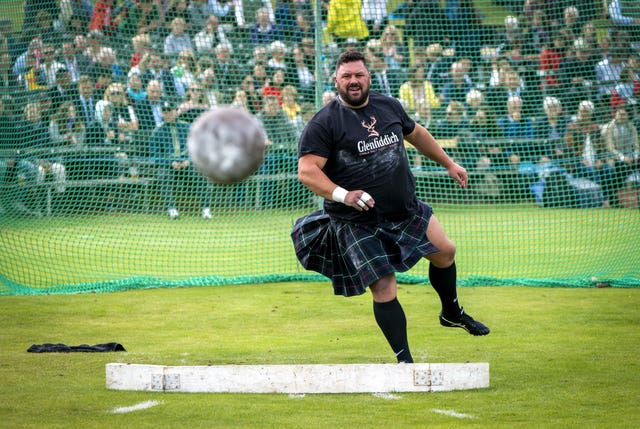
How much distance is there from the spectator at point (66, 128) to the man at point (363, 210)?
14.6 ft

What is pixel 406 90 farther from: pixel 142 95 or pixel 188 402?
pixel 188 402

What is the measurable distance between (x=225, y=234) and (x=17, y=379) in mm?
5478

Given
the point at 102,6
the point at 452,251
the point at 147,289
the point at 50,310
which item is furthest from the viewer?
the point at 102,6

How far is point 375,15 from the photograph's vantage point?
384 inches

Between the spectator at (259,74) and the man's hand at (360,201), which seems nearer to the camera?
the man's hand at (360,201)

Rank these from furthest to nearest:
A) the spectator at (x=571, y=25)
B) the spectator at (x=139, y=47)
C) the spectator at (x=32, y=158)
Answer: the spectator at (x=571, y=25), the spectator at (x=139, y=47), the spectator at (x=32, y=158)

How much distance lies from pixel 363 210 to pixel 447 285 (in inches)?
35.8

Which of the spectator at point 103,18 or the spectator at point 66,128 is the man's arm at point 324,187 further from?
the spectator at point 103,18

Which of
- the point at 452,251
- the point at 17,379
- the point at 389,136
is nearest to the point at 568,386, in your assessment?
the point at 452,251

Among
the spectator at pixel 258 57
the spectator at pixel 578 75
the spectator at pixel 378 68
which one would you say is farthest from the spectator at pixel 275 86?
the spectator at pixel 578 75

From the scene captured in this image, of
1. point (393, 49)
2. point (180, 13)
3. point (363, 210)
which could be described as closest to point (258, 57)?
point (180, 13)

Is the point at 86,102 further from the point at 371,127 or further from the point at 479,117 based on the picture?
the point at 371,127

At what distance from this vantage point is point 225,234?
1025 cm

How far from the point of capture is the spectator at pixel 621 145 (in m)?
9.94
